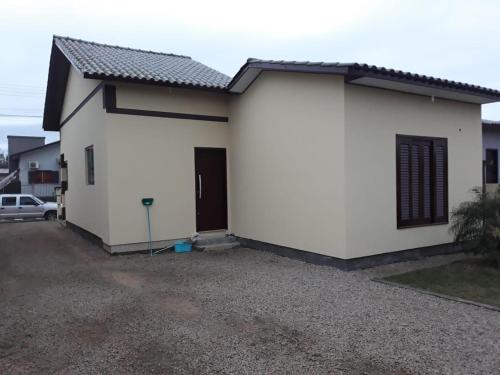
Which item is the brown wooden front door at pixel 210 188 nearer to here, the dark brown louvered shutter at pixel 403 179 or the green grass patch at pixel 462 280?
the dark brown louvered shutter at pixel 403 179

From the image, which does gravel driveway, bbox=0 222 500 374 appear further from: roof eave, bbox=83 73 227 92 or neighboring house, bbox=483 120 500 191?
neighboring house, bbox=483 120 500 191

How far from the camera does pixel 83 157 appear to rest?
446 inches

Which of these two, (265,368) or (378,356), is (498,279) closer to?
(378,356)

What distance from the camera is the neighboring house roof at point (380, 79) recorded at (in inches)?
266

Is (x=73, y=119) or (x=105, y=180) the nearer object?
(x=105, y=180)

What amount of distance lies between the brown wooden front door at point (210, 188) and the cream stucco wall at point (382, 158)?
3.95m

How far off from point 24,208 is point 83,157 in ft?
30.2

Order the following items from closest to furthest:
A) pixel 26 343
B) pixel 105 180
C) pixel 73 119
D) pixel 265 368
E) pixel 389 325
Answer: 1. pixel 265 368
2. pixel 26 343
3. pixel 389 325
4. pixel 105 180
5. pixel 73 119

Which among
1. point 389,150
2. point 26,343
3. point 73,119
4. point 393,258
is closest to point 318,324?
point 26,343

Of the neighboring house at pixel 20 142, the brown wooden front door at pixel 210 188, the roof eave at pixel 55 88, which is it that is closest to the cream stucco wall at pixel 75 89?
the roof eave at pixel 55 88

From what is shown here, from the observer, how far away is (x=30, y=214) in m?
18.6

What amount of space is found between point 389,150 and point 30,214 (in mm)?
16515

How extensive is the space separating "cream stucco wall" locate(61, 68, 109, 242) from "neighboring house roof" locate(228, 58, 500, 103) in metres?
3.26

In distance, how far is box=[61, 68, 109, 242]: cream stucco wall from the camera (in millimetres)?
9297
